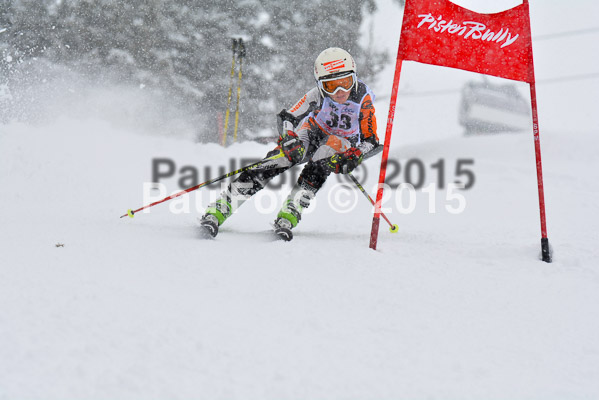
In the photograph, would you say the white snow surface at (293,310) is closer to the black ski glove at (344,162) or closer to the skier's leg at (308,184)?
the skier's leg at (308,184)

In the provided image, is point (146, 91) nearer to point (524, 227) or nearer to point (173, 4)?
point (173, 4)

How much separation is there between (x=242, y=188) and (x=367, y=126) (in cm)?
135

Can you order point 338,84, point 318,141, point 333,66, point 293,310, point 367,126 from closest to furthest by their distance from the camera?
point 293,310 → point 333,66 → point 338,84 → point 367,126 → point 318,141

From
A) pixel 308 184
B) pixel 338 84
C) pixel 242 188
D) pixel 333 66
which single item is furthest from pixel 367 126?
pixel 242 188

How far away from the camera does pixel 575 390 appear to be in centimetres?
170

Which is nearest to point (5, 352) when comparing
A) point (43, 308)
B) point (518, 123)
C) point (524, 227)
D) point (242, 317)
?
point (43, 308)

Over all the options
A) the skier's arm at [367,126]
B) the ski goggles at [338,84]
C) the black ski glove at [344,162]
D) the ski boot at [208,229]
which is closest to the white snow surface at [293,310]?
the ski boot at [208,229]

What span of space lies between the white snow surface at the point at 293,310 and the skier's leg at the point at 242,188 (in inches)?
9.5

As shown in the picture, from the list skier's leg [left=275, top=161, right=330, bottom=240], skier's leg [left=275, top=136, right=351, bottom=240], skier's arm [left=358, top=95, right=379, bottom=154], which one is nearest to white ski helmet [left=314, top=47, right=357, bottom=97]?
skier's arm [left=358, top=95, right=379, bottom=154]

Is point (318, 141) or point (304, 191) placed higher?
point (318, 141)

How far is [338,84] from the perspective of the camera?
173 inches

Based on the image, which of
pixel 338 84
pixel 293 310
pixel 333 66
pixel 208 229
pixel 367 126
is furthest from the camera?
pixel 367 126

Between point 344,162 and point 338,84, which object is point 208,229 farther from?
point 338,84

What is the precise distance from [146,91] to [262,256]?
739 inches
